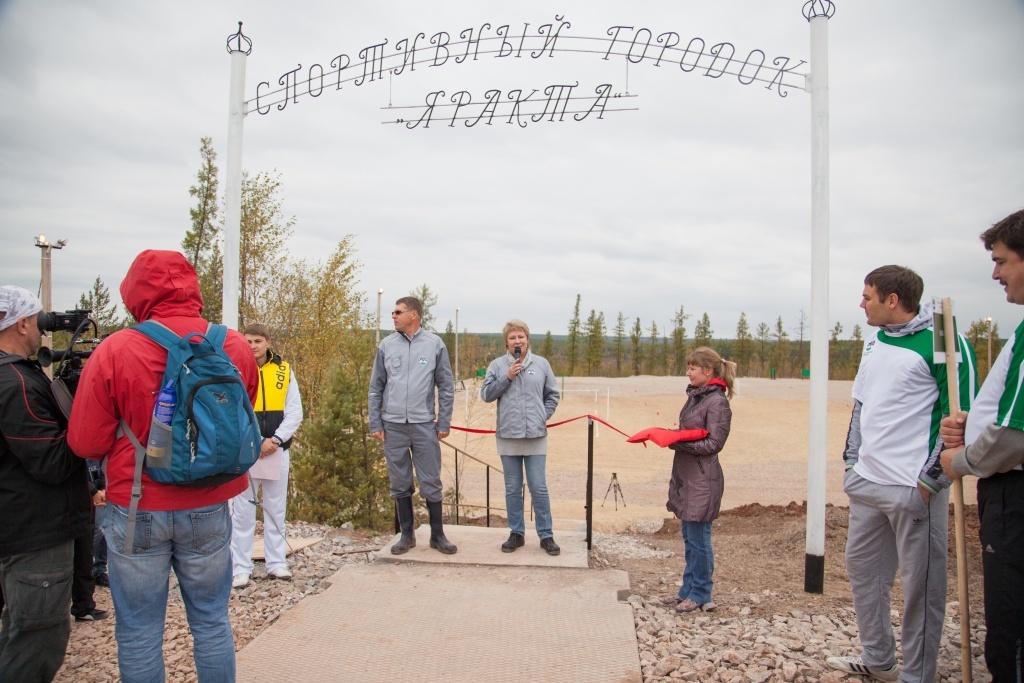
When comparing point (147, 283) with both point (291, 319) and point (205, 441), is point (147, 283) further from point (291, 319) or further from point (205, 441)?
point (291, 319)

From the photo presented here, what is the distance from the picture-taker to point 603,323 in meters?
54.0

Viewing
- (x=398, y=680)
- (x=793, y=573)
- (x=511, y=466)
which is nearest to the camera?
(x=398, y=680)

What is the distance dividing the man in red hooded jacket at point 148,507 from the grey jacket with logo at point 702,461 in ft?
9.44

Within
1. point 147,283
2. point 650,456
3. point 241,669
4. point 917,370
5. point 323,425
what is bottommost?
point 650,456

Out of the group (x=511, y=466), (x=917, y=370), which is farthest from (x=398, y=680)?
(x=917, y=370)

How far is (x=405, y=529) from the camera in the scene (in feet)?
17.5

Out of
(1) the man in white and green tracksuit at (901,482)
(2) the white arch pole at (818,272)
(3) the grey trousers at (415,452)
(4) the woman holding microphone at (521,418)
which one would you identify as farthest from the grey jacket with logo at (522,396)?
(1) the man in white and green tracksuit at (901,482)

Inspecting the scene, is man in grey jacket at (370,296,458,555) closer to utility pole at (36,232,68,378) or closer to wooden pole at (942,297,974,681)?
utility pole at (36,232,68,378)

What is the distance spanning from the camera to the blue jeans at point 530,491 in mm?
5246

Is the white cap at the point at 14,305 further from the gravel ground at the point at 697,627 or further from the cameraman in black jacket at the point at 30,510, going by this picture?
the gravel ground at the point at 697,627

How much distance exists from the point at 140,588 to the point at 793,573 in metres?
5.72

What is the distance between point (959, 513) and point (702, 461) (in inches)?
72.2

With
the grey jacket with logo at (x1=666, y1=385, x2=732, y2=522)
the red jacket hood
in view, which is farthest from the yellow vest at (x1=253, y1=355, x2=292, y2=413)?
the grey jacket with logo at (x1=666, y1=385, x2=732, y2=522)

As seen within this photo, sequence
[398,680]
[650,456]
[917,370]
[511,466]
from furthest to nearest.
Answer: [650,456] → [511,466] → [398,680] → [917,370]
